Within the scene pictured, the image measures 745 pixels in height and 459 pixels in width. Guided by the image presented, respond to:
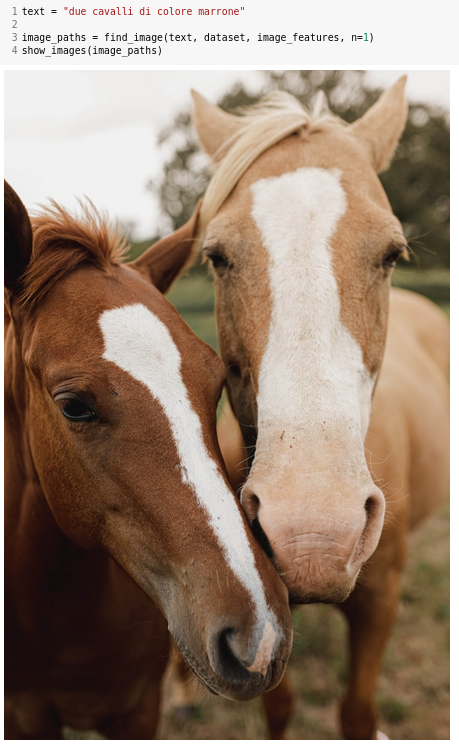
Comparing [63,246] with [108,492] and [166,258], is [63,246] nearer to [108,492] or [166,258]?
[166,258]

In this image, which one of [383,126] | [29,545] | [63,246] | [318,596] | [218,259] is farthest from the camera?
[383,126]

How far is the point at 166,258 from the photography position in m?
2.19

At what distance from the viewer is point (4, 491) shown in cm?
202

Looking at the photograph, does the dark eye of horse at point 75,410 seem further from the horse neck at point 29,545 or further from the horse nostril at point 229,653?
the horse nostril at point 229,653

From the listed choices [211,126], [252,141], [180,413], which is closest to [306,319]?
[180,413]

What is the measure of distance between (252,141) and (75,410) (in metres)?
1.23

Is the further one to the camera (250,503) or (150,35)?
(150,35)

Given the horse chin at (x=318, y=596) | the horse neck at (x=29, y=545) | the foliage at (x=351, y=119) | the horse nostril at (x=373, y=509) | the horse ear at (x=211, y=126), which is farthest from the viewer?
the foliage at (x=351, y=119)

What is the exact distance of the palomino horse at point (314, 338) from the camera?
1.42 m

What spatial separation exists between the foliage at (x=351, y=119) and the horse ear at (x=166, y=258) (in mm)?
551

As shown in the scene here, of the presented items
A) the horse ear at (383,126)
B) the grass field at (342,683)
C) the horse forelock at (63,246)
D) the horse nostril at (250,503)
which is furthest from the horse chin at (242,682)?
the horse ear at (383,126)

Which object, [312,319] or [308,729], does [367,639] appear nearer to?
[308,729]

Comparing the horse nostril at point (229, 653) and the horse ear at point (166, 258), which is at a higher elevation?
the horse ear at point (166, 258)

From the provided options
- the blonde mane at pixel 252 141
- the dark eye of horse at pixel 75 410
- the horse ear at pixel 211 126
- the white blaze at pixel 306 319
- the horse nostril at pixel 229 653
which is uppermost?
the horse ear at pixel 211 126
